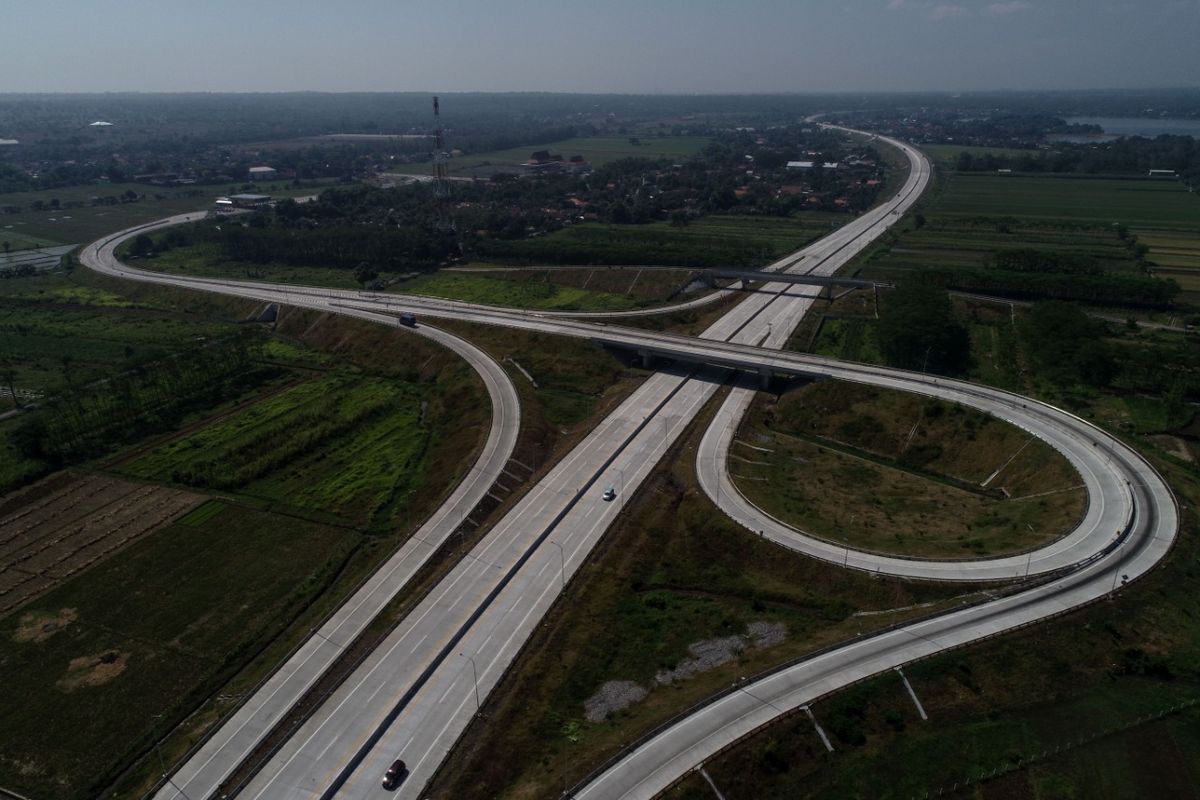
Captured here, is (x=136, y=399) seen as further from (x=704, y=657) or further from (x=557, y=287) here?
(x=704, y=657)

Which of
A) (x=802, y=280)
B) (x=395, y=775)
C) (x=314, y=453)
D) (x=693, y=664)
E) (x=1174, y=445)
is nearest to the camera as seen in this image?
(x=395, y=775)

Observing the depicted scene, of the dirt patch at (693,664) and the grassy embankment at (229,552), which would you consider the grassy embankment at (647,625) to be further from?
the grassy embankment at (229,552)

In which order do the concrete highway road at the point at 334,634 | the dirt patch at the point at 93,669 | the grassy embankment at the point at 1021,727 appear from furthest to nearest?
the dirt patch at the point at 93,669 → the concrete highway road at the point at 334,634 → the grassy embankment at the point at 1021,727

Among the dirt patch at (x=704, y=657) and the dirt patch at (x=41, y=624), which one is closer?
the dirt patch at (x=704, y=657)

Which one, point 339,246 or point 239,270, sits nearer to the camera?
point 239,270

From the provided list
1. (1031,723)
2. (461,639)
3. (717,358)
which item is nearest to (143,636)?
(461,639)

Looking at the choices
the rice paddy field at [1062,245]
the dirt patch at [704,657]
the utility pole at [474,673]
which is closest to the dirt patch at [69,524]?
the utility pole at [474,673]

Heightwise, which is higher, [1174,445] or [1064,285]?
[1064,285]

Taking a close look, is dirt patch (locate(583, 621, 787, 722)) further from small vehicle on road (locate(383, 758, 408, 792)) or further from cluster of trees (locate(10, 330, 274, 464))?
cluster of trees (locate(10, 330, 274, 464))
